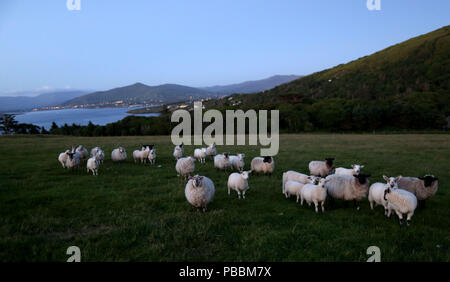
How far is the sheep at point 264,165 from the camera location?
42.5ft

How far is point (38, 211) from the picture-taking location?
7.80m

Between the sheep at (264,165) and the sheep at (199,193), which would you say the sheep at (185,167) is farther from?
the sheep at (199,193)

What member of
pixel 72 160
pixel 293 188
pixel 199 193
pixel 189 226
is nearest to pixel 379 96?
pixel 293 188

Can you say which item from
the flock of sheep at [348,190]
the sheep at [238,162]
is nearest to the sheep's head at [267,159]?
the sheep at [238,162]

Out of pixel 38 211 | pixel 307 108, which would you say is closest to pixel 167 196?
pixel 38 211

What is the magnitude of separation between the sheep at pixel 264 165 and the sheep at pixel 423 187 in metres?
6.02

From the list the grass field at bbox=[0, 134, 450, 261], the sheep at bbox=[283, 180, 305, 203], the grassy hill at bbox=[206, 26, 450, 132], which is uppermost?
the grassy hill at bbox=[206, 26, 450, 132]

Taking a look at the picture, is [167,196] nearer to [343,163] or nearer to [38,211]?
[38,211]

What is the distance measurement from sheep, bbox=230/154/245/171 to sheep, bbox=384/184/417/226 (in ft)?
24.8

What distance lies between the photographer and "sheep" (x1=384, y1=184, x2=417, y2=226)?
681 cm

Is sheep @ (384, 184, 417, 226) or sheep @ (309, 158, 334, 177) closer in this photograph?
sheep @ (384, 184, 417, 226)

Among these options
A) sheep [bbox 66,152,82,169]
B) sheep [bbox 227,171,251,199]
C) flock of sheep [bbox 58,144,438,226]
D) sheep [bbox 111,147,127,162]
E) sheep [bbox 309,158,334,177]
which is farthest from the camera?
sheep [bbox 111,147,127,162]

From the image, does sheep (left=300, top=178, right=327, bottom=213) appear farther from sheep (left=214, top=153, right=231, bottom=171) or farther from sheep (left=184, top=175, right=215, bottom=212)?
sheep (left=214, top=153, right=231, bottom=171)

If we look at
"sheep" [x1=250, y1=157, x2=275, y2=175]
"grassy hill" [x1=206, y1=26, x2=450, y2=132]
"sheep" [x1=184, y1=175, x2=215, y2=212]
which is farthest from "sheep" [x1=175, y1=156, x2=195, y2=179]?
"grassy hill" [x1=206, y1=26, x2=450, y2=132]
